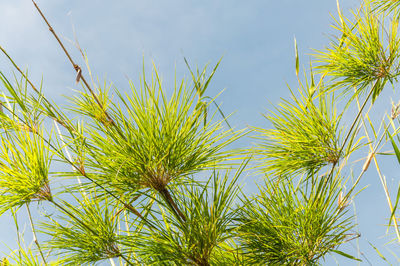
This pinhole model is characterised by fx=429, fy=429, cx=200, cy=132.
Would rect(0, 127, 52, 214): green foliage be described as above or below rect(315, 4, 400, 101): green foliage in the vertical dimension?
below

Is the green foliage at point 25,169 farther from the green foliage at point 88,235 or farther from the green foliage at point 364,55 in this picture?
the green foliage at point 364,55

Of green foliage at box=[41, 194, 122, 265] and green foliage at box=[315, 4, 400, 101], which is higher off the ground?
green foliage at box=[315, 4, 400, 101]

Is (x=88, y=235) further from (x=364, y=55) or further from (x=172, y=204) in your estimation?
(x=364, y=55)

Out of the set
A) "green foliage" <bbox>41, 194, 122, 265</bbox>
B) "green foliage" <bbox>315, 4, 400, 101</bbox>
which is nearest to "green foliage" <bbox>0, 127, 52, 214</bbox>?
"green foliage" <bbox>41, 194, 122, 265</bbox>

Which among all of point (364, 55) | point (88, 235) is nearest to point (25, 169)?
point (88, 235)

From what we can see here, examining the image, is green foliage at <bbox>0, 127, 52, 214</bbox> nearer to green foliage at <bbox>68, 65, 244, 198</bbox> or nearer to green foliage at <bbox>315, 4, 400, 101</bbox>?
green foliage at <bbox>68, 65, 244, 198</bbox>

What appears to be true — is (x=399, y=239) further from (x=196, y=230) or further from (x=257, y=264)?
(x=196, y=230)

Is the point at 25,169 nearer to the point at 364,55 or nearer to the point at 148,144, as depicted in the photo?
the point at 148,144

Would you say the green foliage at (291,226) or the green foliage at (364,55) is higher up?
the green foliage at (364,55)

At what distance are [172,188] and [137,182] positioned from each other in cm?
7

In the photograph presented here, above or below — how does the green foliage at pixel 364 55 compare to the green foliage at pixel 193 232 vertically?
above

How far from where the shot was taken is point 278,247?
35.8 inches

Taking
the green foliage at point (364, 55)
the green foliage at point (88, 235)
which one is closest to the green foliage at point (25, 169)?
the green foliage at point (88, 235)

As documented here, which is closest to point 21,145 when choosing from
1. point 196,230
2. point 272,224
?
point 196,230
